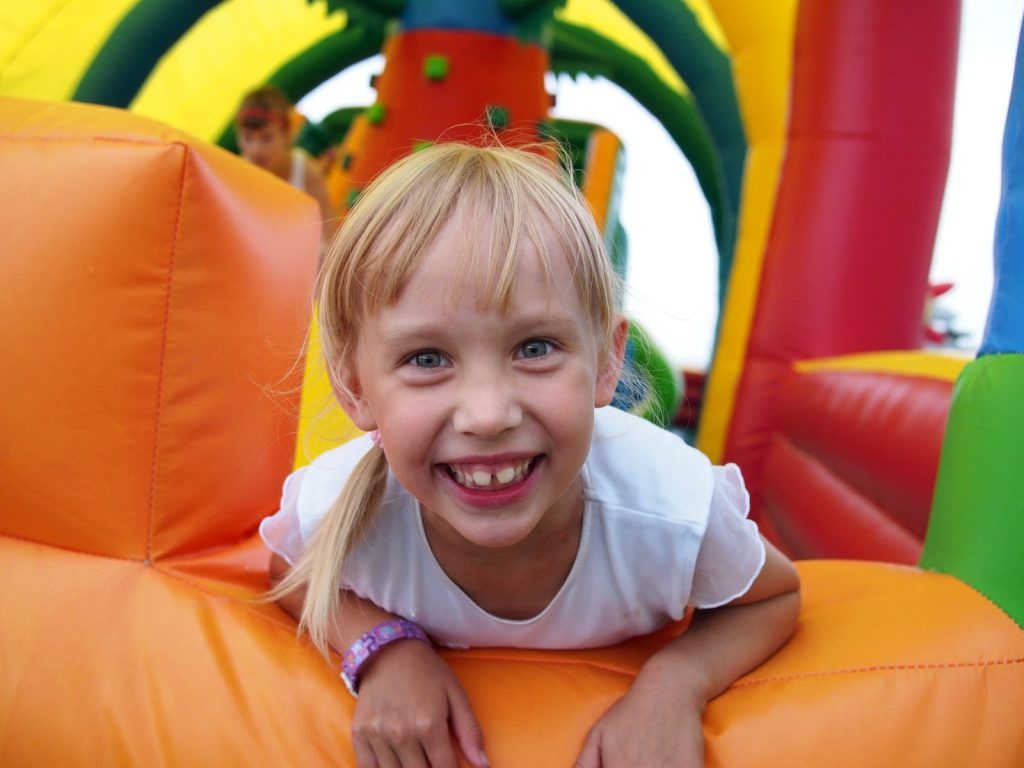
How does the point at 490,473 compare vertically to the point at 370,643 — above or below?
above

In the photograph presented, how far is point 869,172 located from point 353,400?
163 cm

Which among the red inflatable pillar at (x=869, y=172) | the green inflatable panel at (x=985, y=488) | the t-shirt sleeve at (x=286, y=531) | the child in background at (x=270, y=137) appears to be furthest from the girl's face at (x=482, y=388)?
the child in background at (x=270, y=137)

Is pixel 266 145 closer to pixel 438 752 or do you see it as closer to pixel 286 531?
pixel 286 531

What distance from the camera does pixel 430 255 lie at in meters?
0.71

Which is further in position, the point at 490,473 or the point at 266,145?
the point at 266,145

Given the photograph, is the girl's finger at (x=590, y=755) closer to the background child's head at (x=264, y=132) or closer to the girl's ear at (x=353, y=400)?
the girl's ear at (x=353, y=400)

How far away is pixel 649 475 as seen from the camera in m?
0.87

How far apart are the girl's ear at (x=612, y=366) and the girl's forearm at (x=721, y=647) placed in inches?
9.0

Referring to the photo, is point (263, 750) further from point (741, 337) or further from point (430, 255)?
point (741, 337)

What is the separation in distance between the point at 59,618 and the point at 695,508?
57cm

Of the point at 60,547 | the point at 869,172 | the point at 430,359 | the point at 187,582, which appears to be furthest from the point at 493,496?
the point at 869,172

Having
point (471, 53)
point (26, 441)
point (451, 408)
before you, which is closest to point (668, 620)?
point (451, 408)

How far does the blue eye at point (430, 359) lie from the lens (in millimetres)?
710

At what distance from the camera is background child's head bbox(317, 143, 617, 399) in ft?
2.34
